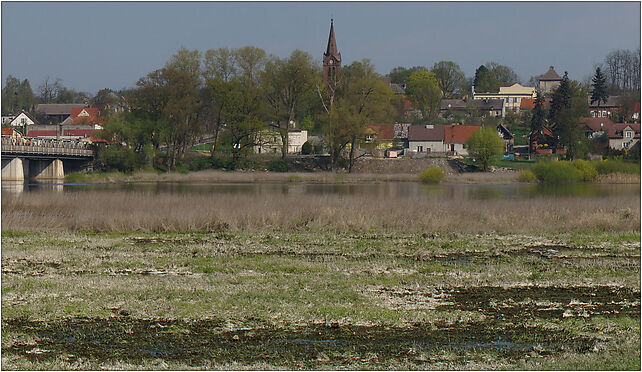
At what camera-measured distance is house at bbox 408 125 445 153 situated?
343ft

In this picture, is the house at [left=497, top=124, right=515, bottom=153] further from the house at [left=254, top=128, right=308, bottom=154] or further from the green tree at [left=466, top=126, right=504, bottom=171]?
the house at [left=254, top=128, right=308, bottom=154]

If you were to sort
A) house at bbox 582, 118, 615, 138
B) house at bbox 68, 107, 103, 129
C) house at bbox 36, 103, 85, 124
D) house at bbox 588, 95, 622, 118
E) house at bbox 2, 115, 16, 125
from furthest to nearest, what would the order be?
house at bbox 36, 103, 85, 124 < house at bbox 2, 115, 16, 125 < house at bbox 588, 95, 622, 118 < house at bbox 68, 107, 103, 129 < house at bbox 582, 118, 615, 138

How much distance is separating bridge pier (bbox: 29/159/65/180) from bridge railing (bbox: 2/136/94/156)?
1.68 metres

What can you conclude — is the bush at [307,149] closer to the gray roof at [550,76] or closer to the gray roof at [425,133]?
the gray roof at [425,133]

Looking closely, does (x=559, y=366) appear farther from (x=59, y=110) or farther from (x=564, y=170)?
(x=59, y=110)

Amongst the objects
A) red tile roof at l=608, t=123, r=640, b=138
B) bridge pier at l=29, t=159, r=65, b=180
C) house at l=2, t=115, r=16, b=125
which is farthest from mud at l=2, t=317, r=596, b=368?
house at l=2, t=115, r=16, b=125

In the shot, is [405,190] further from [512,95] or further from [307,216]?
[512,95]

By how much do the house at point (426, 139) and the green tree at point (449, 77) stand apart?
192 ft

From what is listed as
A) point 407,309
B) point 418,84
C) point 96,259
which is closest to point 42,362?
point 407,309

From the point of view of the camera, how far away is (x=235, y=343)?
11.1 meters

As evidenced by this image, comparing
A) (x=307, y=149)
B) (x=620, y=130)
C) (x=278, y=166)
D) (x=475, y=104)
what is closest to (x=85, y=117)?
(x=307, y=149)

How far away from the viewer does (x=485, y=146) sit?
8175 cm

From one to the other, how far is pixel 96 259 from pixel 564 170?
5556cm

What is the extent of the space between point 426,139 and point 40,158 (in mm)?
53073
